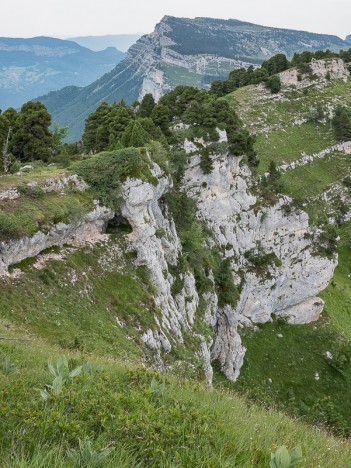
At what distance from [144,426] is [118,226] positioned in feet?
94.0

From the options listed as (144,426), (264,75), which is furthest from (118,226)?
(264,75)

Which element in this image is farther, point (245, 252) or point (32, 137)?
point (245, 252)

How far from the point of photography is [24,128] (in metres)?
43.6

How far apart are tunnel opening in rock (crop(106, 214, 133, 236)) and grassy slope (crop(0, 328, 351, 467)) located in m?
24.5

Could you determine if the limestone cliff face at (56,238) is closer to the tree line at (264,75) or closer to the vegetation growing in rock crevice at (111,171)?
the vegetation growing in rock crevice at (111,171)

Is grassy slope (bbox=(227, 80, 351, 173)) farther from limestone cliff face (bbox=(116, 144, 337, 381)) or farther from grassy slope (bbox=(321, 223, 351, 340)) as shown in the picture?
grassy slope (bbox=(321, 223, 351, 340))

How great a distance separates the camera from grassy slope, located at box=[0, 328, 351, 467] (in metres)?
5.94

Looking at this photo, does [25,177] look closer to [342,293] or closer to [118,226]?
[118,226]

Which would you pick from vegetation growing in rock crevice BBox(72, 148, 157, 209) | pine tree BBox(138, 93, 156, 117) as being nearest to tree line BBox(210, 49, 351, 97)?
pine tree BBox(138, 93, 156, 117)

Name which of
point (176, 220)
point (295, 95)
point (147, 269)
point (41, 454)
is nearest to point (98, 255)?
point (147, 269)

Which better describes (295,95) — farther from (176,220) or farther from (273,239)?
(176,220)

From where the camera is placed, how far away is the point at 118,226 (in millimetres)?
34500

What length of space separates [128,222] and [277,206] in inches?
1260

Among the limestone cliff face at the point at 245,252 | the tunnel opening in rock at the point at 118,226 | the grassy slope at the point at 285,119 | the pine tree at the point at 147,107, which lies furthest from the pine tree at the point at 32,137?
the grassy slope at the point at 285,119
